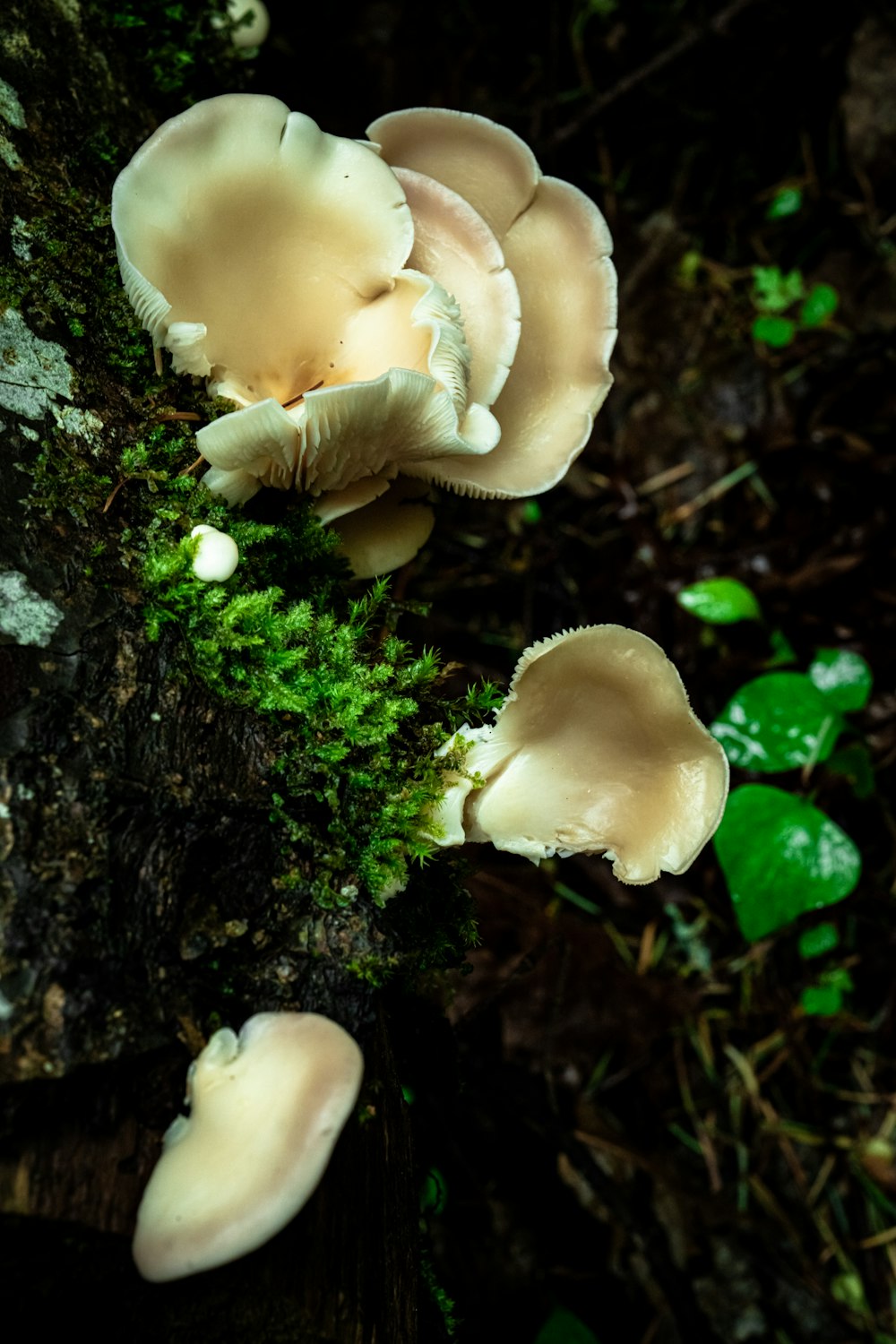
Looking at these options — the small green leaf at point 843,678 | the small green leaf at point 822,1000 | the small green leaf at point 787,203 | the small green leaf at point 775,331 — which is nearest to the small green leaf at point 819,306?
the small green leaf at point 775,331

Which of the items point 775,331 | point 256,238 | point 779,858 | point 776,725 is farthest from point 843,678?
point 256,238

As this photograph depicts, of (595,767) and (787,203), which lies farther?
(787,203)

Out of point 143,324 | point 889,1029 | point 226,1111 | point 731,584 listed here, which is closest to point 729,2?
point 731,584

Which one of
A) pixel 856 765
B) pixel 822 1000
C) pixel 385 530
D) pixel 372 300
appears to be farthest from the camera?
pixel 822 1000

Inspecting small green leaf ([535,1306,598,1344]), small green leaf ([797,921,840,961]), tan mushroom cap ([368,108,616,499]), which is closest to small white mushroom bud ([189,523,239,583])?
tan mushroom cap ([368,108,616,499])

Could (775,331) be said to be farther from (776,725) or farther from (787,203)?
(776,725)

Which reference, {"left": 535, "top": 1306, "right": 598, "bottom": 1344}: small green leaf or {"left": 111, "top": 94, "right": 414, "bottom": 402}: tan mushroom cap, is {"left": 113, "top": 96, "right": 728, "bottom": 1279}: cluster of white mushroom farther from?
{"left": 535, "top": 1306, "right": 598, "bottom": 1344}: small green leaf
